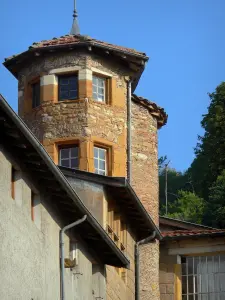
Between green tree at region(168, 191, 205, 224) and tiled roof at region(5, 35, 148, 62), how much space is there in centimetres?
2778

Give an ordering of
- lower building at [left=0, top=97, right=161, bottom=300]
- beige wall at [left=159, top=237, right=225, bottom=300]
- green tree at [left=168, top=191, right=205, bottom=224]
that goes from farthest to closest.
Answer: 1. green tree at [left=168, top=191, right=205, bottom=224]
2. beige wall at [left=159, top=237, right=225, bottom=300]
3. lower building at [left=0, top=97, right=161, bottom=300]

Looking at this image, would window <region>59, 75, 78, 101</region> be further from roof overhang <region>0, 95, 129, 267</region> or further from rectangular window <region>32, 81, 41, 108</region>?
roof overhang <region>0, 95, 129, 267</region>

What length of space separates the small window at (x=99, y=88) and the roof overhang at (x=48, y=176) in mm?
8659

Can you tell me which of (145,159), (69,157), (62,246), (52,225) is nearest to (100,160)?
(69,157)

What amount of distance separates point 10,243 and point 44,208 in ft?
9.44

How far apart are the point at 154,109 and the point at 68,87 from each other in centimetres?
322

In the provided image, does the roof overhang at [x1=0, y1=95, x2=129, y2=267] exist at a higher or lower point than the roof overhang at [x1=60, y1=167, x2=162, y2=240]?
lower

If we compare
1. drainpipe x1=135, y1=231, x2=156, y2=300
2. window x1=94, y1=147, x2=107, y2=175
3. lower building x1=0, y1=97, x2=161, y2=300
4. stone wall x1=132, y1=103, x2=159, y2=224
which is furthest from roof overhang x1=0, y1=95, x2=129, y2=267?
stone wall x1=132, y1=103, x2=159, y2=224

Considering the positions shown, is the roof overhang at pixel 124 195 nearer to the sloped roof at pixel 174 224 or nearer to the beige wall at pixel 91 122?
the beige wall at pixel 91 122

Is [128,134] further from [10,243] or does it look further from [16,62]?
[10,243]

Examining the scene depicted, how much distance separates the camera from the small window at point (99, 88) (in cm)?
3419

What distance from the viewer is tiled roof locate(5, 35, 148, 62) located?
33781mm

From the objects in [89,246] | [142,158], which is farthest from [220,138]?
[89,246]

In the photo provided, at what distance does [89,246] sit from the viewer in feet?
84.5
